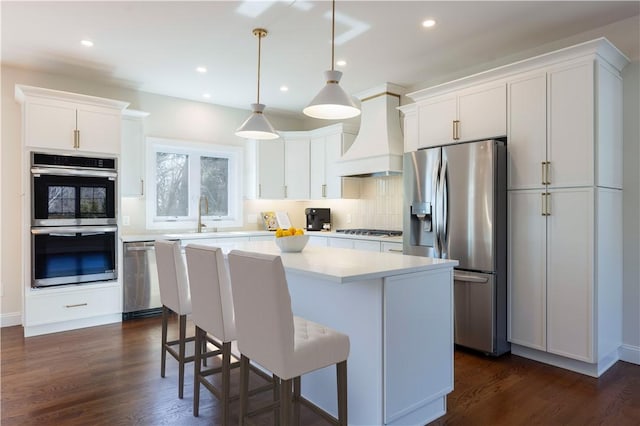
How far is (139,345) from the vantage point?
3506 millimetres

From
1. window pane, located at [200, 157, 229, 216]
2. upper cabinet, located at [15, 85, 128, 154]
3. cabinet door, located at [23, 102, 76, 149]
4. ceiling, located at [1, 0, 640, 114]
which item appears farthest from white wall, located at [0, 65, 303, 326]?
window pane, located at [200, 157, 229, 216]

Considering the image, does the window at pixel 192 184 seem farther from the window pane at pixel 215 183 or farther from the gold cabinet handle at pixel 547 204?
the gold cabinet handle at pixel 547 204

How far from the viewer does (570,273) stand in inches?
115

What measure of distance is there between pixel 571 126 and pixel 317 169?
337 centimetres

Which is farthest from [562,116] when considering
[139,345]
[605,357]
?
[139,345]

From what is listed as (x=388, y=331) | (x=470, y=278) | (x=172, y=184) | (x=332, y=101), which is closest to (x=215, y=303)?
(x=388, y=331)

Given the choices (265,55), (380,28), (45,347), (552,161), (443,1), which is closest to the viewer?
(443,1)

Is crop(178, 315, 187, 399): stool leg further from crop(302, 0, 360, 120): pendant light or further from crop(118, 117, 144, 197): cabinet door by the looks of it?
crop(118, 117, 144, 197): cabinet door

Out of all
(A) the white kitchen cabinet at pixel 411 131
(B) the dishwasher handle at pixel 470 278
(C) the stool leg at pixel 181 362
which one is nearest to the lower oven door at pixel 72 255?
(C) the stool leg at pixel 181 362

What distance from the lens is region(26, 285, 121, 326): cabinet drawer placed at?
3797 millimetres

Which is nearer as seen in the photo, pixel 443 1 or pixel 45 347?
pixel 443 1

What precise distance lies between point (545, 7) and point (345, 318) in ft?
8.90

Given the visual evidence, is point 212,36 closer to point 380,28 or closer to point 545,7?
point 380,28

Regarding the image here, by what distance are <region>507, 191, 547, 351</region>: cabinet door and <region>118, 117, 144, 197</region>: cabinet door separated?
13.3 ft
